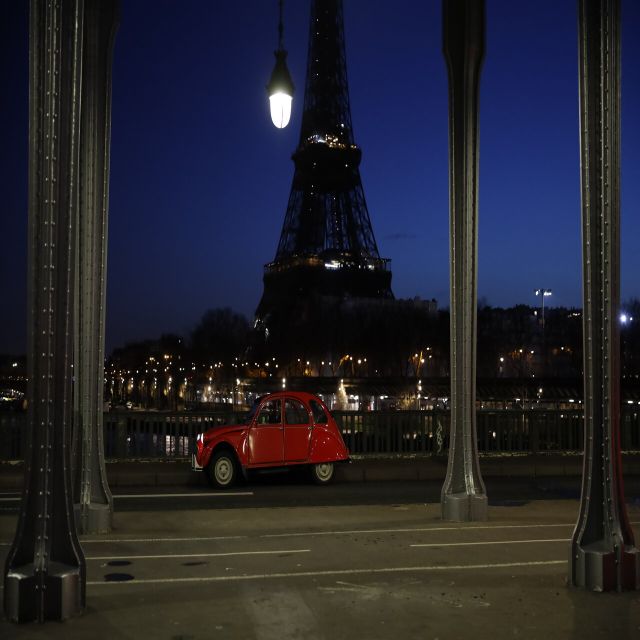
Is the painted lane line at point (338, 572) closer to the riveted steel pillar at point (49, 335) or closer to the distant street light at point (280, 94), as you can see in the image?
the riveted steel pillar at point (49, 335)

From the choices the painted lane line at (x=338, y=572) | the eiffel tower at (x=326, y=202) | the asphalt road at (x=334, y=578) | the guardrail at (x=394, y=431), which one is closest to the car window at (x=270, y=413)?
the guardrail at (x=394, y=431)

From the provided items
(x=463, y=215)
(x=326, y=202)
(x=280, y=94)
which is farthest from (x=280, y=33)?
(x=326, y=202)

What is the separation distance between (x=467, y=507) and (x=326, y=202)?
362 ft

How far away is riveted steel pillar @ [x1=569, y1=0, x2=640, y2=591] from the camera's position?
26.9 ft

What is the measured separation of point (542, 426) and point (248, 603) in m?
17.0

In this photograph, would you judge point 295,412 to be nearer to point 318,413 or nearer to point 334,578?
point 318,413

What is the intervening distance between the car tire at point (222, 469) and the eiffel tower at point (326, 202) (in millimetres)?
98646

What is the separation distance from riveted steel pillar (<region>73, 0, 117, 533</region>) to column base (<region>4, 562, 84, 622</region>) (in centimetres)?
447

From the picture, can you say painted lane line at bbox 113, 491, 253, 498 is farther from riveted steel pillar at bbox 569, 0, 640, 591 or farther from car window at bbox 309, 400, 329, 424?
riveted steel pillar at bbox 569, 0, 640, 591

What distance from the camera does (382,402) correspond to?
282 ft

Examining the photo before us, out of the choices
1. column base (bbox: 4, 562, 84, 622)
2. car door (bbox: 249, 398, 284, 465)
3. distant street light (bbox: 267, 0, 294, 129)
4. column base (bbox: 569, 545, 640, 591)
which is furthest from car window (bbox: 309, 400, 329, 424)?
column base (bbox: 4, 562, 84, 622)

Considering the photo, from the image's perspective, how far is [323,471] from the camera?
18.8 m

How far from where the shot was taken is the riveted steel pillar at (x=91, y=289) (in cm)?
1158

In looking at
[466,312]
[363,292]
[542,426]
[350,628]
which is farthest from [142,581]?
[363,292]
